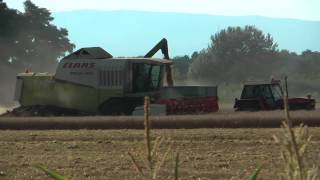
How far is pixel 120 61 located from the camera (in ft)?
87.4

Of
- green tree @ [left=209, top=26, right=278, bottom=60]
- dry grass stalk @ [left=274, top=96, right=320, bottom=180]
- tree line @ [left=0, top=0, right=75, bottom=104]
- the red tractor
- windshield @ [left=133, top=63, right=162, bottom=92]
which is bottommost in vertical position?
dry grass stalk @ [left=274, top=96, right=320, bottom=180]

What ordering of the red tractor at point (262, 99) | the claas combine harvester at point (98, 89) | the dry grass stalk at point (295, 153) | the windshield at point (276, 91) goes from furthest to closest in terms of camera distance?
the windshield at point (276, 91) → the red tractor at point (262, 99) → the claas combine harvester at point (98, 89) → the dry grass stalk at point (295, 153)

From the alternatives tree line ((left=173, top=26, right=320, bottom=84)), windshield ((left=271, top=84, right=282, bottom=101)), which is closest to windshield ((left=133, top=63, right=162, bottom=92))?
windshield ((left=271, top=84, right=282, bottom=101))

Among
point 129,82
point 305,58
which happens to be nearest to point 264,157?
point 129,82

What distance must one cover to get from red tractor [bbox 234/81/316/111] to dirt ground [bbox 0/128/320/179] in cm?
1284

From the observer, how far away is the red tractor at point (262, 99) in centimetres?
2767

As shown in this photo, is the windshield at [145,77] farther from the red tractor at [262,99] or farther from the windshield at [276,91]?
the windshield at [276,91]

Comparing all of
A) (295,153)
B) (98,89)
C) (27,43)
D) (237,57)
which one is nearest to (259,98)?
(98,89)

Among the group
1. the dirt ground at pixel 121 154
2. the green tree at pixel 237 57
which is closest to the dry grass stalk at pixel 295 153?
the dirt ground at pixel 121 154

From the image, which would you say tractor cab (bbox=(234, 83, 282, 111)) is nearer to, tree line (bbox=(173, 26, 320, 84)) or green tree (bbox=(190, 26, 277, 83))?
tree line (bbox=(173, 26, 320, 84))

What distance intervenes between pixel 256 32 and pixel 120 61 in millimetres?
72820

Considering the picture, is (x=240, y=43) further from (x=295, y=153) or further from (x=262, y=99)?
(x=295, y=153)

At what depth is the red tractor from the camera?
90.8 ft

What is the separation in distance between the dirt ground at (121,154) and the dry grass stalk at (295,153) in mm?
4527
